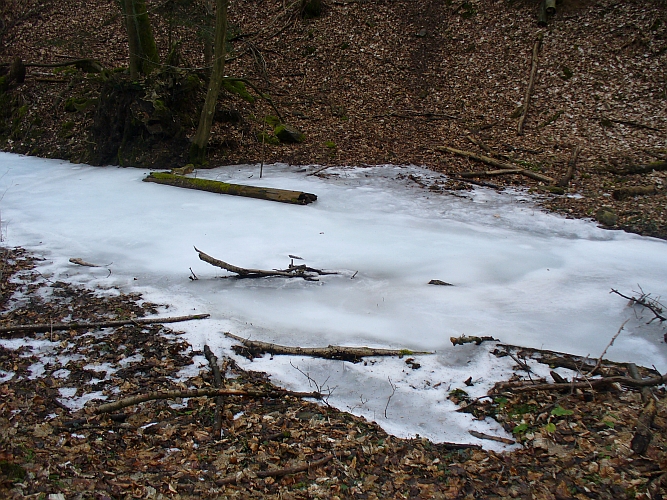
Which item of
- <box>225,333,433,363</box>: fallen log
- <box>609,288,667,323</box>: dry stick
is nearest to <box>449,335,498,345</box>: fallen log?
<box>225,333,433,363</box>: fallen log

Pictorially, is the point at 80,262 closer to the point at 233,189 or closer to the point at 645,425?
the point at 233,189

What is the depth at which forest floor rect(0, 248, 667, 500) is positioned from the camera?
3344mm

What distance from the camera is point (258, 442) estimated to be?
3842 millimetres

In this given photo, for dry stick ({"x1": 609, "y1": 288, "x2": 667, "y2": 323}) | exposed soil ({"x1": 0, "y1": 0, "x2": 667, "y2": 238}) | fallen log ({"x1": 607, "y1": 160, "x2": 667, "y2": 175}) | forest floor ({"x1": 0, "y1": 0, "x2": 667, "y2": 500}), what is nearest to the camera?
forest floor ({"x1": 0, "y1": 0, "x2": 667, "y2": 500})

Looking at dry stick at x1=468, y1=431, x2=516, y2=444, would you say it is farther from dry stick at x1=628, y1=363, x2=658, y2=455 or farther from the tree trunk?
the tree trunk

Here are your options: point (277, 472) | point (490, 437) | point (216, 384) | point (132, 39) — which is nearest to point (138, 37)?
point (132, 39)

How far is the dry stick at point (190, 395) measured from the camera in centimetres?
407

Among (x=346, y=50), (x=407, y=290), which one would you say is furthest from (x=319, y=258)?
(x=346, y=50)

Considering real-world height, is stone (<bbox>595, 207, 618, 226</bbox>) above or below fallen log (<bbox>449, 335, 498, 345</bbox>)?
above

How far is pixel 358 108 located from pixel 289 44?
15.7 ft

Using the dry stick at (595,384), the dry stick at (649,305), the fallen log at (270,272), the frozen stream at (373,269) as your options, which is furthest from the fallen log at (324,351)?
the dry stick at (649,305)

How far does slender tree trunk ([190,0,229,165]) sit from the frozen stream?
1.35 metres

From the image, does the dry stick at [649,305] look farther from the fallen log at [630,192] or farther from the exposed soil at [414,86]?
the fallen log at [630,192]

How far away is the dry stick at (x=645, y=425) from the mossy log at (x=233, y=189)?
670 centimetres
